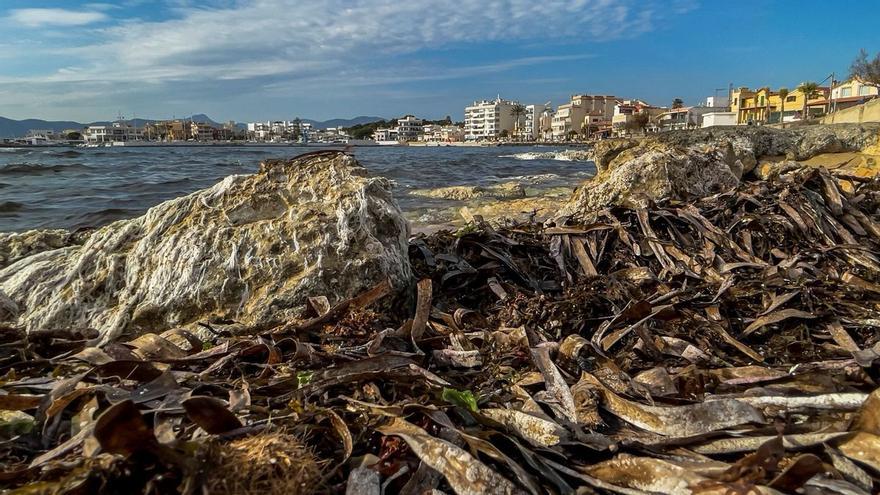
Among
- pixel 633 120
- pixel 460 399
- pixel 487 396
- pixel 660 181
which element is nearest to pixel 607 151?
pixel 660 181

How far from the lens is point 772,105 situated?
6250 cm

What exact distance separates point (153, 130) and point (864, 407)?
14434 centimetres

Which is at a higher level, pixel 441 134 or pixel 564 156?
pixel 441 134

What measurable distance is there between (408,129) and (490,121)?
27.0 m

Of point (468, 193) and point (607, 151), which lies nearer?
point (607, 151)

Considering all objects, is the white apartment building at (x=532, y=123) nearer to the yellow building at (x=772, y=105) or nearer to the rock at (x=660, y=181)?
the yellow building at (x=772, y=105)

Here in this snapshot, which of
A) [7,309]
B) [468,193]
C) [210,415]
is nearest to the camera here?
[210,415]

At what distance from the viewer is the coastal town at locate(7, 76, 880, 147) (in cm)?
6188

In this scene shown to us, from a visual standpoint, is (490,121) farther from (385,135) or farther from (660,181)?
(660,181)

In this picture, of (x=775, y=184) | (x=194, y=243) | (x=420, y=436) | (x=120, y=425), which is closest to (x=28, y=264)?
(x=194, y=243)

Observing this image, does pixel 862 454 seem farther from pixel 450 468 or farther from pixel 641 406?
pixel 450 468

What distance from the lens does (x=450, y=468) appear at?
1.22 metres

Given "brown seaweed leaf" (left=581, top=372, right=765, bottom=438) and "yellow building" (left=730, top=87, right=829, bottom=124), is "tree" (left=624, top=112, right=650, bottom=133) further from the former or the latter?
"brown seaweed leaf" (left=581, top=372, right=765, bottom=438)

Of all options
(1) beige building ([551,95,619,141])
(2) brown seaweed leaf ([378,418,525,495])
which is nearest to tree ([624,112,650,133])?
(1) beige building ([551,95,619,141])
